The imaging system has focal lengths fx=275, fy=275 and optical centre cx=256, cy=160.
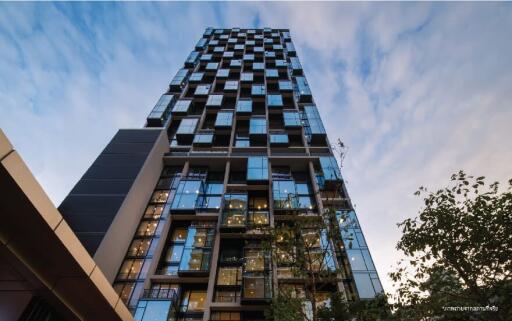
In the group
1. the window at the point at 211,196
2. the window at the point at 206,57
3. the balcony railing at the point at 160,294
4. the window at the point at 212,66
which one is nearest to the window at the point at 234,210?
the window at the point at 211,196

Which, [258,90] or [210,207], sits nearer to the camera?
[210,207]

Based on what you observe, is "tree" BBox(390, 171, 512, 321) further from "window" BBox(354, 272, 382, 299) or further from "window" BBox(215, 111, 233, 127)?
"window" BBox(215, 111, 233, 127)

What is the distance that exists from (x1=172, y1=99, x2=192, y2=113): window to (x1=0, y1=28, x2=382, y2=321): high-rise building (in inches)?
10.4

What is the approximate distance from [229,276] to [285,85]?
37.7m

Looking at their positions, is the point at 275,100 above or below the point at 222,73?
below

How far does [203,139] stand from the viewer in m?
40.0

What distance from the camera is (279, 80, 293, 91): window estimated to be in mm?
51531

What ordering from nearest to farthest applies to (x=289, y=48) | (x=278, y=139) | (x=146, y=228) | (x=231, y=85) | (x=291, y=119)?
(x=146, y=228) → (x=278, y=139) → (x=291, y=119) → (x=231, y=85) → (x=289, y=48)

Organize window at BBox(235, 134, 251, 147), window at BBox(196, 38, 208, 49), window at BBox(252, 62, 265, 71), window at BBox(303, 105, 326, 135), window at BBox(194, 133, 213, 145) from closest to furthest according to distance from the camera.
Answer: window at BBox(194, 133, 213, 145), window at BBox(303, 105, 326, 135), window at BBox(235, 134, 251, 147), window at BBox(252, 62, 265, 71), window at BBox(196, 38, 208, 49)

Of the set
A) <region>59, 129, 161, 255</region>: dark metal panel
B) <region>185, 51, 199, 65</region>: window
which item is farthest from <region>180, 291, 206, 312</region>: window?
<region>185, 51, 199, 65</region>: window

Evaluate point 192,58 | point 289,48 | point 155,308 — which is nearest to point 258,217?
point 155,308

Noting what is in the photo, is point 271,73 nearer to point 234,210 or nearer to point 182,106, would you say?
point 182,106

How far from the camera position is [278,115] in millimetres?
47906

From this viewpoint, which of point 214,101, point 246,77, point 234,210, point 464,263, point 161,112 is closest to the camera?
point 464,263
